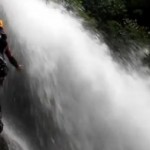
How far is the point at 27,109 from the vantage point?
42.3ft

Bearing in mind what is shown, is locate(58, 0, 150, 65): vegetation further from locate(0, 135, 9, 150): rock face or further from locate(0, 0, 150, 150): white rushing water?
locate(0, 135, 9, 150): rock face

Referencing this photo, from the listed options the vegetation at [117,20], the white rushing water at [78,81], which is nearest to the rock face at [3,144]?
the white rushing water at [78,81]

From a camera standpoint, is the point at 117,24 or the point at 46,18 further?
the point at 117,24

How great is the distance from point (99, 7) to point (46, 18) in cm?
605

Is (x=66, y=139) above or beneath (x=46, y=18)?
beneath

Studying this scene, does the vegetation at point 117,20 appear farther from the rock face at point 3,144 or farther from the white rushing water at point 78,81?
the rock face at point 3,144

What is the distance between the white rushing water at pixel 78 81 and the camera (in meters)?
13.7

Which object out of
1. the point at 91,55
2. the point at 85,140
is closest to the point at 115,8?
the point at 91,55

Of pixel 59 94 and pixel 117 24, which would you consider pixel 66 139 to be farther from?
pixel 117 24

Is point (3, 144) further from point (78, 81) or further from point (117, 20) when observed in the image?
point (117, 20)

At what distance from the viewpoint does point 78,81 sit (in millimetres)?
14969

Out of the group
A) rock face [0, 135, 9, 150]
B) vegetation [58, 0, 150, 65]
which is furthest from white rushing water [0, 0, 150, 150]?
rock face [0, 135, 9, 150]

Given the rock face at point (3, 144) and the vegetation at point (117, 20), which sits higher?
the rock face at point (3, 144)

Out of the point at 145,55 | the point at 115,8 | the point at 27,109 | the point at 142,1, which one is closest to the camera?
the point at 27,109
